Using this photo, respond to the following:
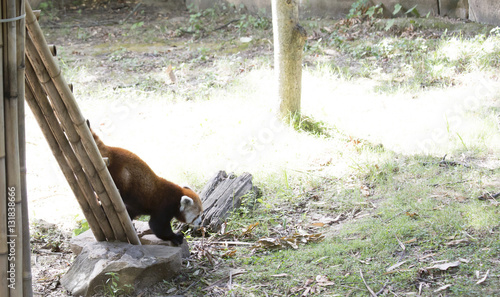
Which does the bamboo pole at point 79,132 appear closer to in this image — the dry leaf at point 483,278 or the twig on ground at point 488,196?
the dry leaf at point 483,278

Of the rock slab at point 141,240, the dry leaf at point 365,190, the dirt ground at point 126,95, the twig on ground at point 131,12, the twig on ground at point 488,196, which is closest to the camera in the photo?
the rock slab at point 141,240

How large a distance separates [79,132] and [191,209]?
1.25 meters

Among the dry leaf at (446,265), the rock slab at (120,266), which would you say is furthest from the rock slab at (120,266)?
the dry leaf at (446,265)

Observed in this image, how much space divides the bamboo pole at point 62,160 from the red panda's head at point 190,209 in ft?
2.05

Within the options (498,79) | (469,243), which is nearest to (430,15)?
(498,79)

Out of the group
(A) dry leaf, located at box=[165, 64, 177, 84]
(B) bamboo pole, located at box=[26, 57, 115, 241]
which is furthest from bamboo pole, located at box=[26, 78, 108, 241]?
(A) dry leaf, located at box=[165, 64, 177, 84]

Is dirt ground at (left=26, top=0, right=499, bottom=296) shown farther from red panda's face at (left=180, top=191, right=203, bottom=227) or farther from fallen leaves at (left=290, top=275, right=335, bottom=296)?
fallen leaves at (left=290, top=275, right=335, bottom=296)

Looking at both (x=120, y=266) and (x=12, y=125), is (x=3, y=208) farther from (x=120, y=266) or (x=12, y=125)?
(x=120, y=266)

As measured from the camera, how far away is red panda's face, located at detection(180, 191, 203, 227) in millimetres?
3914

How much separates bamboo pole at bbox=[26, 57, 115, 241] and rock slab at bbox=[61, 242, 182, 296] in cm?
14

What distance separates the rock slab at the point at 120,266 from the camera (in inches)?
125

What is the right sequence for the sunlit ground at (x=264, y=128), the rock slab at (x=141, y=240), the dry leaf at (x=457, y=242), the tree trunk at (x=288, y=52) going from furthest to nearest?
the tree trunk at (x=288, y=52) → the sunlit ground at (x=264, y=128) → the rock slab at (x=141, y=240) → the dry leaf at (x=457, y=242)

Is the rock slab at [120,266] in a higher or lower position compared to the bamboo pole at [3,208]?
lower

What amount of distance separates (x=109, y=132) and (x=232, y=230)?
2744mm
